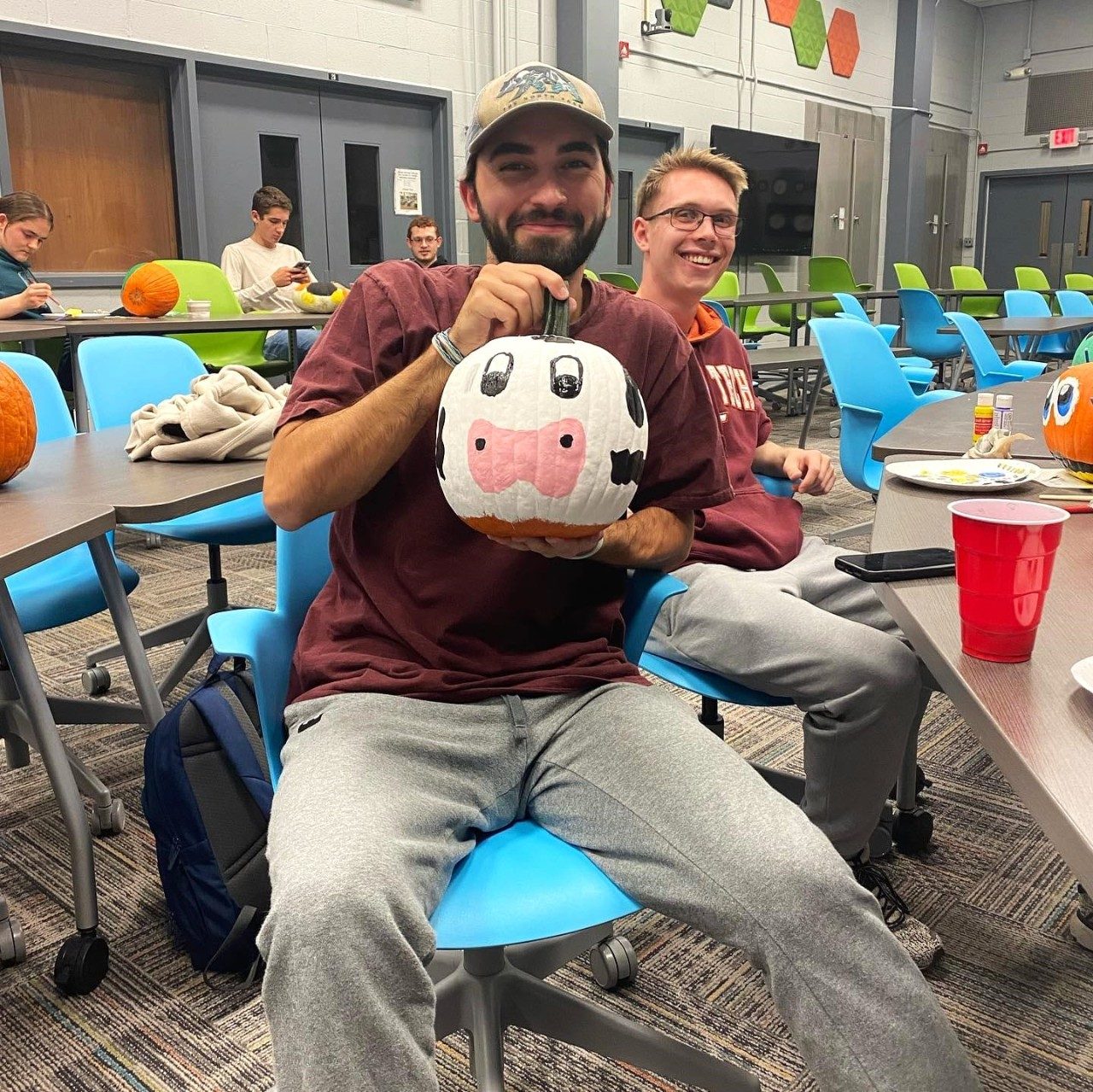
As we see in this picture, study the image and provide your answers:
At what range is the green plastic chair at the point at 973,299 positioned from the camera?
9.02 metres

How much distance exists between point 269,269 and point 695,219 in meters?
4.10

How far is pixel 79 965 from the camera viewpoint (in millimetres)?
1516

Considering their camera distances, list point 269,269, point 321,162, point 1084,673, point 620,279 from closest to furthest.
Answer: point 1084,673, point 269,269, point 321,162, point 620,279

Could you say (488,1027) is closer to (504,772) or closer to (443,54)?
(504,772)

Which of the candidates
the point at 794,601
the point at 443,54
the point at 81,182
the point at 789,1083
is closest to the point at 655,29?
the point at 443,54

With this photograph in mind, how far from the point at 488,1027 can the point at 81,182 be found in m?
5.22

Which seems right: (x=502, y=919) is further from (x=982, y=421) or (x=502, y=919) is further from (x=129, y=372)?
(x=129, y=372)

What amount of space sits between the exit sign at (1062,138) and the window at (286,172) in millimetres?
9213

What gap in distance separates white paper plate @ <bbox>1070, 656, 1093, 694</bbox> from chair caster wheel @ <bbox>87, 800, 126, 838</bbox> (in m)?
1.72

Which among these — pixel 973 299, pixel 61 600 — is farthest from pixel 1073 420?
pixel 973 299

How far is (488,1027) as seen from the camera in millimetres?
1223

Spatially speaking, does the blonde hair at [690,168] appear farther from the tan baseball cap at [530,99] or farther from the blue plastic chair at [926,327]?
the blue plastic chair at [926,327]

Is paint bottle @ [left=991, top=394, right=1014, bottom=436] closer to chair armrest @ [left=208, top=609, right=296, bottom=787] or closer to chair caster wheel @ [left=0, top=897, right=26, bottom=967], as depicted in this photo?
chair armrest @ [left=208, top=609, right=296, bottom=787]

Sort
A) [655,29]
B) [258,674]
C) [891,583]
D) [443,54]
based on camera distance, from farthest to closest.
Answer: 1. [655,29]
2. [443,54]
3. [258,674]
4. [891,583]
